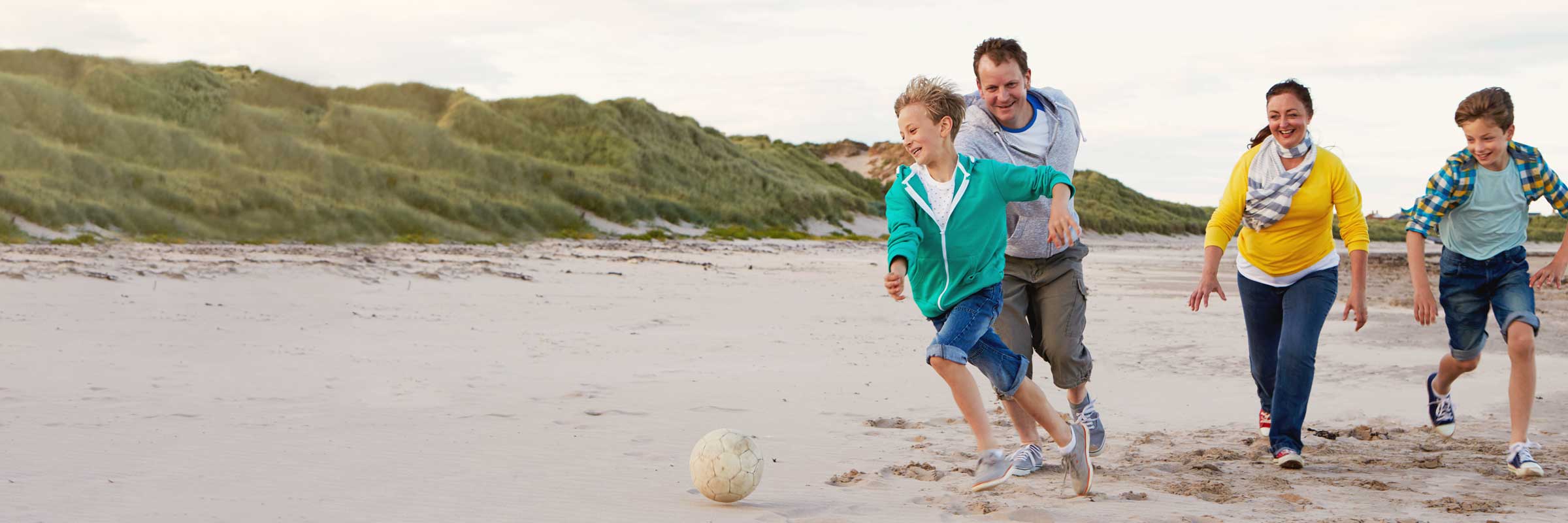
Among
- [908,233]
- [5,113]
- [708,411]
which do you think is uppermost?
[5,113]

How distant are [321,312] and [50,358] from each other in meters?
3.05

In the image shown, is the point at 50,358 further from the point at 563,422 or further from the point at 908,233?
the point at 908,233

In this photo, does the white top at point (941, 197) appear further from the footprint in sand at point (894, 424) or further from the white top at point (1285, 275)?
the footprint in sand at point (894, 424)

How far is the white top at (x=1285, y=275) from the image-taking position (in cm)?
438

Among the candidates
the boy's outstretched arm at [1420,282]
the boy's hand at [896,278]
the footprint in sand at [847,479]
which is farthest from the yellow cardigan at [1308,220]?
the footprint in sand at [847,479]

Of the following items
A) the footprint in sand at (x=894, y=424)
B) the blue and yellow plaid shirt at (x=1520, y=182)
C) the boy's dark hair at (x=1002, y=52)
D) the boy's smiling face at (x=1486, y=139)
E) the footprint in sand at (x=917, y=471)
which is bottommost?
the footprint in sand at (x=894, y=424)

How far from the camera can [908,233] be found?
3705 millimetres

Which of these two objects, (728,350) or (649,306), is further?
(649,306)

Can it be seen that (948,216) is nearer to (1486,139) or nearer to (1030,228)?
(1030,228)

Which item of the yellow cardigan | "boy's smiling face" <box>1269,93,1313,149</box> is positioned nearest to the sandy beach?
the yellow cardigan

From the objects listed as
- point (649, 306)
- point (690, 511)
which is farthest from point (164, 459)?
point (649, 306)

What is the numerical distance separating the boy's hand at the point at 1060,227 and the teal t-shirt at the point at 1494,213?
74.1 inches

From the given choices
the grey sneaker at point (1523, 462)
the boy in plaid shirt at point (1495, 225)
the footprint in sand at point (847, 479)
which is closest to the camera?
the footprint in sand at point (847, 479)

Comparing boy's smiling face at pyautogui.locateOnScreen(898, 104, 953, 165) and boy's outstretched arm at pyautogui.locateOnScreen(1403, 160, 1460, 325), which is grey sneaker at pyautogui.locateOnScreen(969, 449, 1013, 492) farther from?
boy's outstretched arm at pyautogui.locateOnScreen(1403, 160, 1460, 325)
